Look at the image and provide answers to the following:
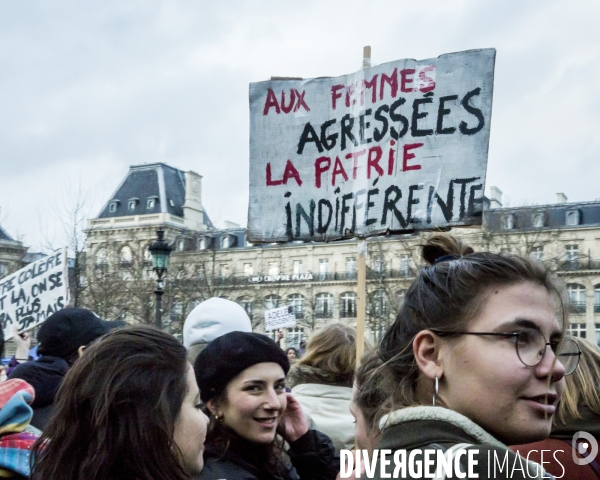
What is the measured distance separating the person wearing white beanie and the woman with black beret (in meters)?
0.53

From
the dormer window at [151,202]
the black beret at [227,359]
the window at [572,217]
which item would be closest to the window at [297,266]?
the dormer window at [151,202]

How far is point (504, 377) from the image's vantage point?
1539mm

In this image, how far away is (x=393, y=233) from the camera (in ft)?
15.0

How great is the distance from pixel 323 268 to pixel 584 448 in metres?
58.6

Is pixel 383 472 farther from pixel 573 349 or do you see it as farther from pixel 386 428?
pixel 573 349

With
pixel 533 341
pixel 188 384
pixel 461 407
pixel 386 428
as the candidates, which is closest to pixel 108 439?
pixel 188 384

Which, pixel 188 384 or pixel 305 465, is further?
pixel 305 465

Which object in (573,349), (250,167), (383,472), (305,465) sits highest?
(250,167)

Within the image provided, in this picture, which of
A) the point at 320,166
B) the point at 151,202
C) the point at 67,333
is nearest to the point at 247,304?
the point at 151,202

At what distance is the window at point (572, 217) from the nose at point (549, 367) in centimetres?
5602

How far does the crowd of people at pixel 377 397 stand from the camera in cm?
154

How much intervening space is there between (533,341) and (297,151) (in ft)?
11.3

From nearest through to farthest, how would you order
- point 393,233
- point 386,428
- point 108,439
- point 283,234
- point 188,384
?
point 386,428 < point 108,439 < point 188,384 < point 393,233 < point 283,234

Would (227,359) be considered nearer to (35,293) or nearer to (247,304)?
(35,293)
